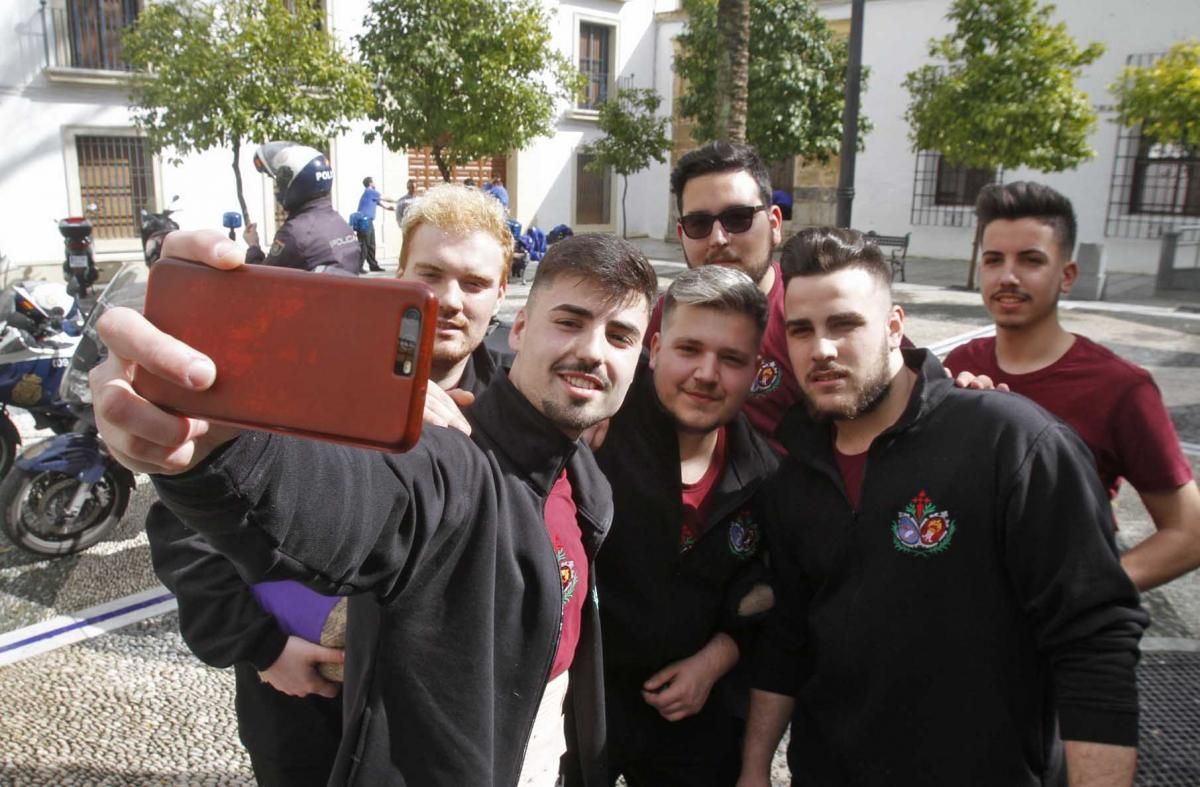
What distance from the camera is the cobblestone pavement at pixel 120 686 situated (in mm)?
3080

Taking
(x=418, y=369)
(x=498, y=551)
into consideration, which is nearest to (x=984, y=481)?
(x=498, y=551)

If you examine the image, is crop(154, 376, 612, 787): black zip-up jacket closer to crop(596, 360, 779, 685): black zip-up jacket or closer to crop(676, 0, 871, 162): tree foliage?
crop(596, 360, 779, 685): black zip-up jacket

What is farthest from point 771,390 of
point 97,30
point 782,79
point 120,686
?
point 97,30

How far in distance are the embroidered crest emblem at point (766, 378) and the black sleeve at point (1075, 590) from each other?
89 cm

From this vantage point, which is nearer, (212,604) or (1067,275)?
(212,604)

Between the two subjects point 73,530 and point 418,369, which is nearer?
point 418,369

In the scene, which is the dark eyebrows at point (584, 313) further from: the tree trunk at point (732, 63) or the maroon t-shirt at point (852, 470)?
the tree trunk at point (732, 63)

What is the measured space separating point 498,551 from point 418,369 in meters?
0.57

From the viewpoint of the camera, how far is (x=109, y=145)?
17.3m

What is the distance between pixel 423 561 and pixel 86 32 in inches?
749

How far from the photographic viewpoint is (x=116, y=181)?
17.5 metres

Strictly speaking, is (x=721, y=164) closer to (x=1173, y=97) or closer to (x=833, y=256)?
(x=833, y=256)

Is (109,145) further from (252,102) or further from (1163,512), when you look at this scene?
Answer: (1163,512)

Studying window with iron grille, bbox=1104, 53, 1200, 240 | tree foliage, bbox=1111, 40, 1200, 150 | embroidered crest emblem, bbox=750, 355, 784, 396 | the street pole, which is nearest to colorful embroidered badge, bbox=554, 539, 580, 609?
embroidered crest emblem, bbox=750, 355, 784, 396
